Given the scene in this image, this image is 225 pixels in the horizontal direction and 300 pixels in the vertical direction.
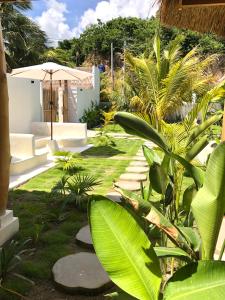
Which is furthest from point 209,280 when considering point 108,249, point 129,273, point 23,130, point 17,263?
point 23,130

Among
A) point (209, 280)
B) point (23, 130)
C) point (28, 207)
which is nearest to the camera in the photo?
point (209, 280)

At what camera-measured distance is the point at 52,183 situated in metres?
7.02

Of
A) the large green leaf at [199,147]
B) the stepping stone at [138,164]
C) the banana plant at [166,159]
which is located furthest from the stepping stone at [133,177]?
the large green leaf at [199,147]

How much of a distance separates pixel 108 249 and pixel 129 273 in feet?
0.48

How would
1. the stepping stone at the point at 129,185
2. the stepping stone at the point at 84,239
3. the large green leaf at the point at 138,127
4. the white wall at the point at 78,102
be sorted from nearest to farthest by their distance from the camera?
the large green leaf at the point at 138,127
the stepping stone at the point at 84,239
the stepping stone at the point at 129,185
the white wall at the point at 78,102

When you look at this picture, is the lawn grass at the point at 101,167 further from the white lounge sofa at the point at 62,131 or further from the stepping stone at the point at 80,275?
the stepping stone at the point at 80,275

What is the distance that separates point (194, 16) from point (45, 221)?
3.42m

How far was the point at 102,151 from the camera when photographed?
11031mm

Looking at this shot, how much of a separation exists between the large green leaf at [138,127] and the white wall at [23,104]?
871 cm

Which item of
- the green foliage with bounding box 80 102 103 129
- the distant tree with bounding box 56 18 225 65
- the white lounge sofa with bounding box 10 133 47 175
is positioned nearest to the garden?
the white lounge sofa with bounding box 10 133 47 175

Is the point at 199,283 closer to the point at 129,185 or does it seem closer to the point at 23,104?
the point at 129,185

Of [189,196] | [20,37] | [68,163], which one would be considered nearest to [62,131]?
[68,163]

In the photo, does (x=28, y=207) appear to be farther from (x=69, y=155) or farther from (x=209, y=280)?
(x=209, y=280)

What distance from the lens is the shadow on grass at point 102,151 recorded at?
10.5 metres
